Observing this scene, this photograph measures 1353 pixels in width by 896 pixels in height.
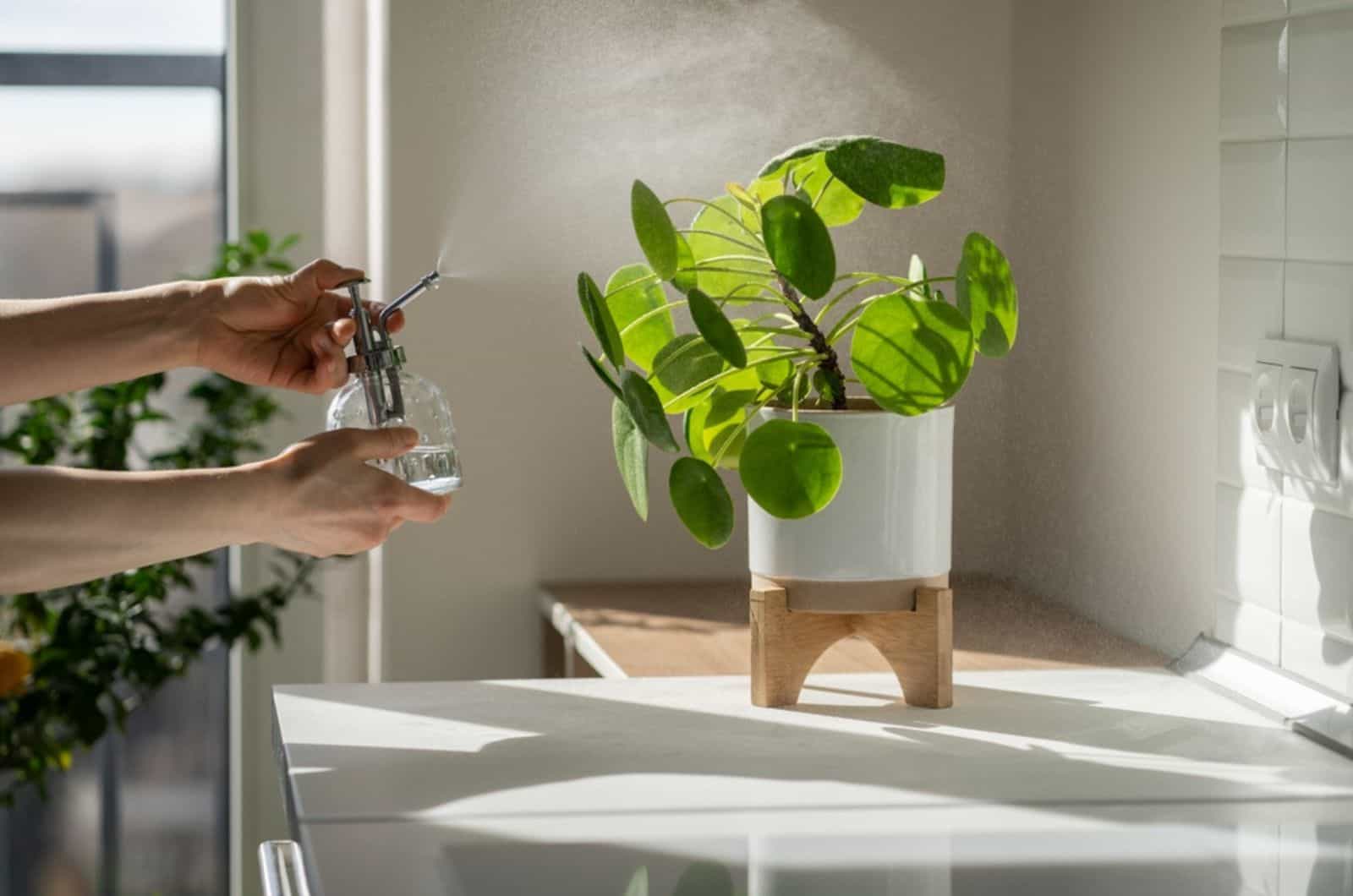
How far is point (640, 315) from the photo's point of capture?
1.13m

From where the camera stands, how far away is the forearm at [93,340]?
1145mm

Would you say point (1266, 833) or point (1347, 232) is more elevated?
point (1347, 232)

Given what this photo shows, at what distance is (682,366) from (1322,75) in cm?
42

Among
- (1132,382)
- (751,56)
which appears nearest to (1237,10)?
(1132,382)

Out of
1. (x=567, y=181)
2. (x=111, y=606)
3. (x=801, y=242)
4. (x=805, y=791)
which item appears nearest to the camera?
(x=805, y=791)

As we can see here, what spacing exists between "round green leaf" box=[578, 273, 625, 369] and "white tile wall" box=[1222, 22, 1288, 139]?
450 mm

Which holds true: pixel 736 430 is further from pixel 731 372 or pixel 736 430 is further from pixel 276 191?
pixel 276 191

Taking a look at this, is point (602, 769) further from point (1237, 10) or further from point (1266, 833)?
point (1237, 10)

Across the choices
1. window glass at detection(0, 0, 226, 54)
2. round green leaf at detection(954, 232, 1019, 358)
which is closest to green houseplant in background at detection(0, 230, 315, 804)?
window glass at detection(0, 0, 226, 54)

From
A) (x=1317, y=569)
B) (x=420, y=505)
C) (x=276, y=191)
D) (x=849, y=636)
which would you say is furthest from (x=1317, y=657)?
(x=276, y=191)

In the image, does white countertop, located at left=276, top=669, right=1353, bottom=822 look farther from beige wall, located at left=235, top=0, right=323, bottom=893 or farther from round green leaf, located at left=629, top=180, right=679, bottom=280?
beige wall, located at left=235, top=0, right=323, bottom=893

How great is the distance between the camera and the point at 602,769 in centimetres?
90

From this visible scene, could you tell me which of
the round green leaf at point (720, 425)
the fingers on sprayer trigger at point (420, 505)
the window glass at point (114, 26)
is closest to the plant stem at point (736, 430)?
the round green leaf at point (720, 425)

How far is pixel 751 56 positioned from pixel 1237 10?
44 centimetres
